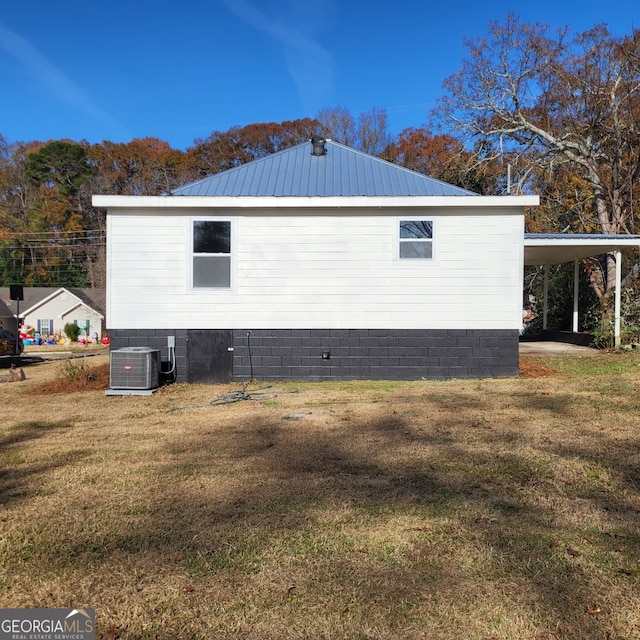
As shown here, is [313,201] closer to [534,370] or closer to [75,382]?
[534,370]

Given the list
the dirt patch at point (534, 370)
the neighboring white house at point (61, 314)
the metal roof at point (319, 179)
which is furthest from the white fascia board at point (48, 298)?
the dirt patch at point (534, 370)

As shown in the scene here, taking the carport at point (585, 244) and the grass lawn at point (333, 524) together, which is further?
the carport at point (585, 244)

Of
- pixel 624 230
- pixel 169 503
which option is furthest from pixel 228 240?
pixel 624 230

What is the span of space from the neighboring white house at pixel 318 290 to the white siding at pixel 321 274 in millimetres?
18

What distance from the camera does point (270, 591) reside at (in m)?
2.65

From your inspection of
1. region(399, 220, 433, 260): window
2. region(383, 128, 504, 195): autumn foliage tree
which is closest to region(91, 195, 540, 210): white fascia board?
region(399, 220, 433, 260): window

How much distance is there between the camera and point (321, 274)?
10.0 meters

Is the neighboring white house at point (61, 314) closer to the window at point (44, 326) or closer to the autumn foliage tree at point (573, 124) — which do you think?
the window at point (44, 326)

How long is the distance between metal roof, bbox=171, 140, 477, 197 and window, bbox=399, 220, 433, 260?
22.6 inches

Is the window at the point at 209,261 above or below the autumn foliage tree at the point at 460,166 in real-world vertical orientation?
below

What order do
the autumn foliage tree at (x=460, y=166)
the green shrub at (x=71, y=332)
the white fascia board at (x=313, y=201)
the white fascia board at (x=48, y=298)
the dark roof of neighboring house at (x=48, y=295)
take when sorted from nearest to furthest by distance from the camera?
the white fascia board at (x=313, y=201) → the autumn foliage tree at (x=460, y=166) → the green shrub at (x=71, y=332) → the white fascia board at (x=48, y=298) → the dark roof of neighboring house at (x=48, y=295)

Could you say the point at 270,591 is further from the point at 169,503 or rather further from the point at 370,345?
the point at 370,345

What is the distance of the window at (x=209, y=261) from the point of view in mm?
10031

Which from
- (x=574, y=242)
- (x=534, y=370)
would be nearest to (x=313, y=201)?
(x=534, y=370)
